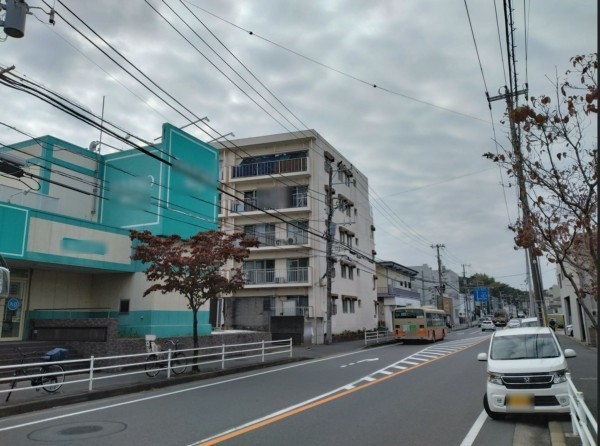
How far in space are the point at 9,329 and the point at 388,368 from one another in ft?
47.2

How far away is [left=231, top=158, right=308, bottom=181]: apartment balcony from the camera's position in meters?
37.5

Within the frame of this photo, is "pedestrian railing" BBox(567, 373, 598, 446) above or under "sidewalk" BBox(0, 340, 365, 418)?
above

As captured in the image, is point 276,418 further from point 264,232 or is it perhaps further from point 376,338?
point 264,232

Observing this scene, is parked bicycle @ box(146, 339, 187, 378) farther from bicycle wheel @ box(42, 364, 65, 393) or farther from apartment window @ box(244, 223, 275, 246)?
apartment window @ box(244, 223, 275, 246)

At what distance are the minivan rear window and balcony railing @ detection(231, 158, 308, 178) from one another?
28.5 m

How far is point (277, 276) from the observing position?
3684cm

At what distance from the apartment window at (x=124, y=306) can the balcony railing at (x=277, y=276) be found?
16.1 meters

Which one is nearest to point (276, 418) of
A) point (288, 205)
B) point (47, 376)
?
point (47, 376)

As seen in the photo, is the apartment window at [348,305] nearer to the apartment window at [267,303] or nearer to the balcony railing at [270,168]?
the apartment window at [267,303]

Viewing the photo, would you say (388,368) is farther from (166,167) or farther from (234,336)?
(166,167)

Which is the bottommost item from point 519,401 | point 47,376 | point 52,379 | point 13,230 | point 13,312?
point 519,401

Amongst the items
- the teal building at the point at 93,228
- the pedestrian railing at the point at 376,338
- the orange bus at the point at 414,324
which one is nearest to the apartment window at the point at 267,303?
the pedestrian railing at the point at 376,338

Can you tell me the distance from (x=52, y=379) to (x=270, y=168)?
2836 cm

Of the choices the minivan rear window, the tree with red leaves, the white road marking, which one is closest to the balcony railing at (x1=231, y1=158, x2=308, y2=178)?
the tree with red leaves
